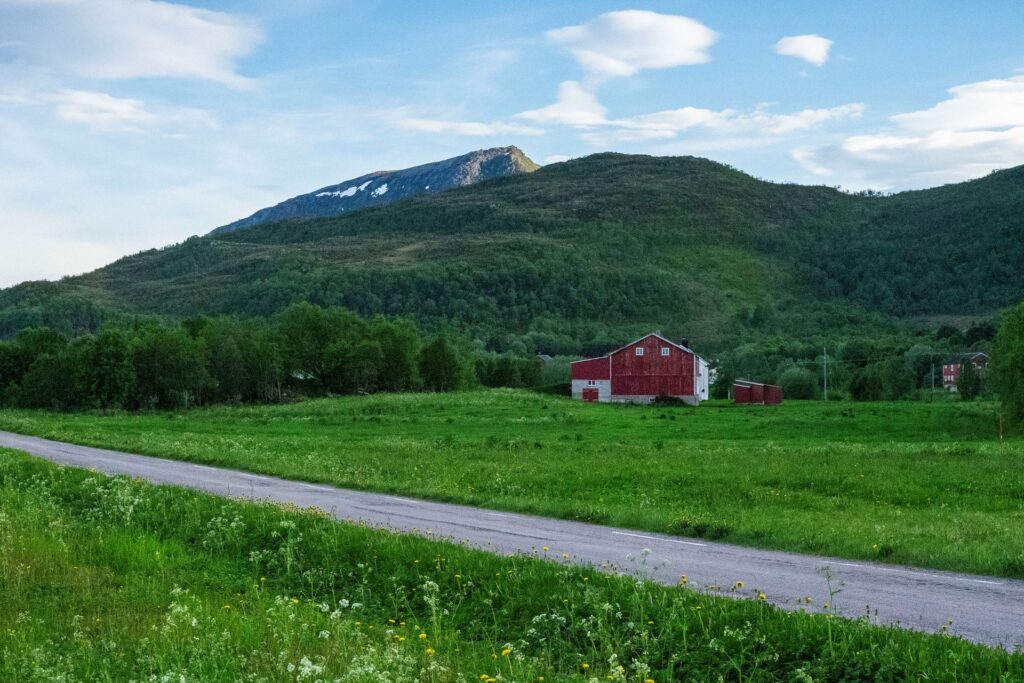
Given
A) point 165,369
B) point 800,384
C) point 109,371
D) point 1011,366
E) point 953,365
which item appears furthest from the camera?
point 953,365

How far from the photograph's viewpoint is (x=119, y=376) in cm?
8706

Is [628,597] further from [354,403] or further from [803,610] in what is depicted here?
[354,403]

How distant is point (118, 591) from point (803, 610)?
801 cm

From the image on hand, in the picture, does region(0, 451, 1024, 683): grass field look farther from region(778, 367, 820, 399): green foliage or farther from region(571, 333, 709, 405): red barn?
region(778, 367, 820, 399): green foliage

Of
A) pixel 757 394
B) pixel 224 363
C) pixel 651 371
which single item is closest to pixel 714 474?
pixel 757 394

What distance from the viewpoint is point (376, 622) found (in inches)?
424

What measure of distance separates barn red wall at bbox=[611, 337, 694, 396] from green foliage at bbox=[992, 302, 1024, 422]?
167 ft

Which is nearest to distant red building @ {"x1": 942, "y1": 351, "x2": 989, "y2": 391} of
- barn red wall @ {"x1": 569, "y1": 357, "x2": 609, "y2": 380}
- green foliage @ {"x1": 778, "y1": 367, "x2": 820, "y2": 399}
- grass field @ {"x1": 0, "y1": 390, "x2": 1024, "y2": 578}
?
green foliage @ {"x1": 778, "y1": 367, "x2": 820, "y2": 399}

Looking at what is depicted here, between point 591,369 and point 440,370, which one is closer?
point 591,369

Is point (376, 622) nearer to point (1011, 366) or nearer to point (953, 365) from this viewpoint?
point (1011, 366)

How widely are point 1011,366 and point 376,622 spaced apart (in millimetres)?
52506

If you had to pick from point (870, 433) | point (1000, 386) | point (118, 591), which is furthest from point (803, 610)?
point (1000, 386)

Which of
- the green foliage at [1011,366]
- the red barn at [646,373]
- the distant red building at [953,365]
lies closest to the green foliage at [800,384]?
the red barn at [646,373]

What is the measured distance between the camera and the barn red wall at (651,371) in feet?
364
